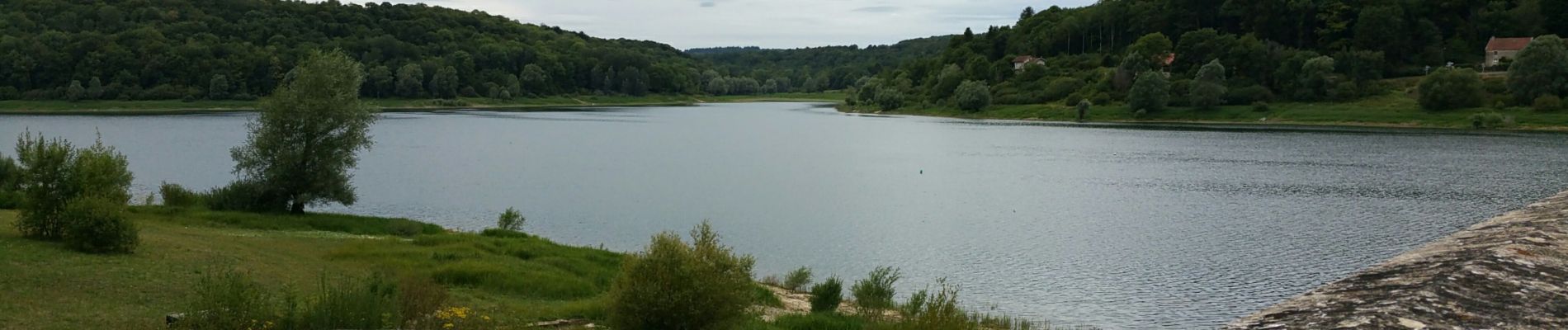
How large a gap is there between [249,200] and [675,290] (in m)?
23.1

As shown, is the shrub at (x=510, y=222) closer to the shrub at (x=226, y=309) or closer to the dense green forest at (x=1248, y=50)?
the shrub at (x=226, y=309)

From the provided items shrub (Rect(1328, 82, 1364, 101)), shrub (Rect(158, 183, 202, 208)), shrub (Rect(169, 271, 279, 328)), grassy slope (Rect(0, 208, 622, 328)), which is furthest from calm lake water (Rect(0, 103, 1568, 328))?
shrub (Rect(1328, 82, 1364, 101))

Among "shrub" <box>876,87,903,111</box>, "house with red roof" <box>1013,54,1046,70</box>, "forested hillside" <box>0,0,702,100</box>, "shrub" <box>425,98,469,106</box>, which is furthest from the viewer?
"shrub" <box>425,98,469,106</box>

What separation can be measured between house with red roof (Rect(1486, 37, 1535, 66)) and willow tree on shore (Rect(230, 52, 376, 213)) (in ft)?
404

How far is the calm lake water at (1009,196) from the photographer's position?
26.2 metres

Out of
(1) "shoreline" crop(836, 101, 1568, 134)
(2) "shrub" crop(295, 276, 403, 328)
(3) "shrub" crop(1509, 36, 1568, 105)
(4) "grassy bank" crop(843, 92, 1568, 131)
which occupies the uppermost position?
(3) "shrub" crop(1509, 36, 1568, 105)

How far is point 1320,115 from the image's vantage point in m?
102

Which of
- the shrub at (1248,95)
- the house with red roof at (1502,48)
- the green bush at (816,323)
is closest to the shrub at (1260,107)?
the shrub at (1248,95)

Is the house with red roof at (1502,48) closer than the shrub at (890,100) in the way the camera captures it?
Yes

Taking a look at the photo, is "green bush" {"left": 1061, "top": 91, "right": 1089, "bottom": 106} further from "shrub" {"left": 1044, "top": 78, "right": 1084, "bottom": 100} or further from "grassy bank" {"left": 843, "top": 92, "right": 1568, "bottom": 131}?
"shrub" {"left": 1044, "top": 78, "right": 1084, "bottom": 100}

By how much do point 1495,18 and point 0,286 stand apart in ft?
495

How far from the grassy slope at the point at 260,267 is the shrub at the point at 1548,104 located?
95.2 meters

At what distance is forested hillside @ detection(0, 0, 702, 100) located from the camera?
12512 cm

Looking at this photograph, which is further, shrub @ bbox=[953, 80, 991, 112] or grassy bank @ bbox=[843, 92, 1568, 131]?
shrub @ bbox=[953, 80, 991, 112]
